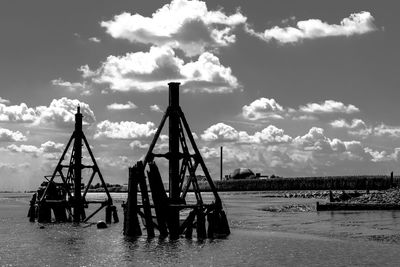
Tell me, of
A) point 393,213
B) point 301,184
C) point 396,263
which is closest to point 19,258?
point 396,263

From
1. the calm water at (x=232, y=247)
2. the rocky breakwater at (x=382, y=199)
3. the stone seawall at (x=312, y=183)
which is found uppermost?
the stone seawall at (x=312, y=183)

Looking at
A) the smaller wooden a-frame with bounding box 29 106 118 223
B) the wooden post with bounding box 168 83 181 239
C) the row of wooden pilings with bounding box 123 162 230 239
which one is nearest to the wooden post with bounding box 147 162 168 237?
the row of wooden pilings with bounding box 123 162 230 239

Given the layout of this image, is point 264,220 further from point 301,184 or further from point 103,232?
point 301,184

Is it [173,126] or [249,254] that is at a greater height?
[173,126]

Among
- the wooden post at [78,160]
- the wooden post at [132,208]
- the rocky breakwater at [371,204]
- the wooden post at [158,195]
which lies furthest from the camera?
the rocky breakwater at [371,204]

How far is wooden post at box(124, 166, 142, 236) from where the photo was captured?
34219mm

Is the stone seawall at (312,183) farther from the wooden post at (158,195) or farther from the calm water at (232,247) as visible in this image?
the wooden post at (158,195)

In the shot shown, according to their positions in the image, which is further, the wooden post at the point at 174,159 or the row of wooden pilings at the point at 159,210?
the wooden post at the point at 174,159

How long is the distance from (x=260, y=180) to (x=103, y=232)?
112981 mm

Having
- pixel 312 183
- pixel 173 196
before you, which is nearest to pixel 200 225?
pixel 173 196

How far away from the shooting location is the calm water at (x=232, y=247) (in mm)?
27469

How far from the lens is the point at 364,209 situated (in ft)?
194

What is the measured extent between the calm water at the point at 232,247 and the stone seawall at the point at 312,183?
68.8 metres

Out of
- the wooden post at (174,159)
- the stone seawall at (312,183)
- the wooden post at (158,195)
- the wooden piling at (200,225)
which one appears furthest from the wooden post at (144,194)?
the stone seawall at (312,183)
